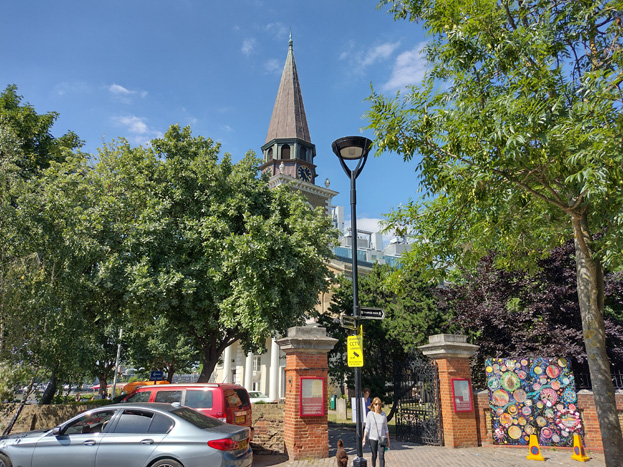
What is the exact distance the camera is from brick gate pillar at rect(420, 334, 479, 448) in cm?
1215

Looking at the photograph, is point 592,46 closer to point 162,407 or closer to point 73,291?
point 162,407

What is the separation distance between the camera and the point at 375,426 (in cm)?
894

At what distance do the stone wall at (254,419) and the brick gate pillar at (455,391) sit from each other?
4.59m

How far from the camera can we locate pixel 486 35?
817 cm

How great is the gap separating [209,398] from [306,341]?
262 centimetres

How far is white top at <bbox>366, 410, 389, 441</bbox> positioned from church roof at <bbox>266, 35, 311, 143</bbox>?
139 feet

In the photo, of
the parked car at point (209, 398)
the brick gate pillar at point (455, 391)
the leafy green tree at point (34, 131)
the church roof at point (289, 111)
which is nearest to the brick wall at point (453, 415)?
the brick gate pillar at point (455, 391)

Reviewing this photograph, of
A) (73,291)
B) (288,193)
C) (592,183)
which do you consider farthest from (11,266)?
(592,183)

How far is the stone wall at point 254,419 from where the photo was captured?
36.4ft

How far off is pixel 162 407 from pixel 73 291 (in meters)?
7.61

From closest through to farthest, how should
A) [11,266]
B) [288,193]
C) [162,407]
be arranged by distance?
[162,407], [11,266], [288,193]

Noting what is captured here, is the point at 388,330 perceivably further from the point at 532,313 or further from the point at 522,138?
the point at 522,138

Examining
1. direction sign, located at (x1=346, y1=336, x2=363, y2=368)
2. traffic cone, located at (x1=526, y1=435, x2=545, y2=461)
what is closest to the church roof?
traffic cone, located at (x1=526, y1=435, x2=545, y2=461)

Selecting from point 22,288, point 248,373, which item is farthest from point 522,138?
point 248,373
